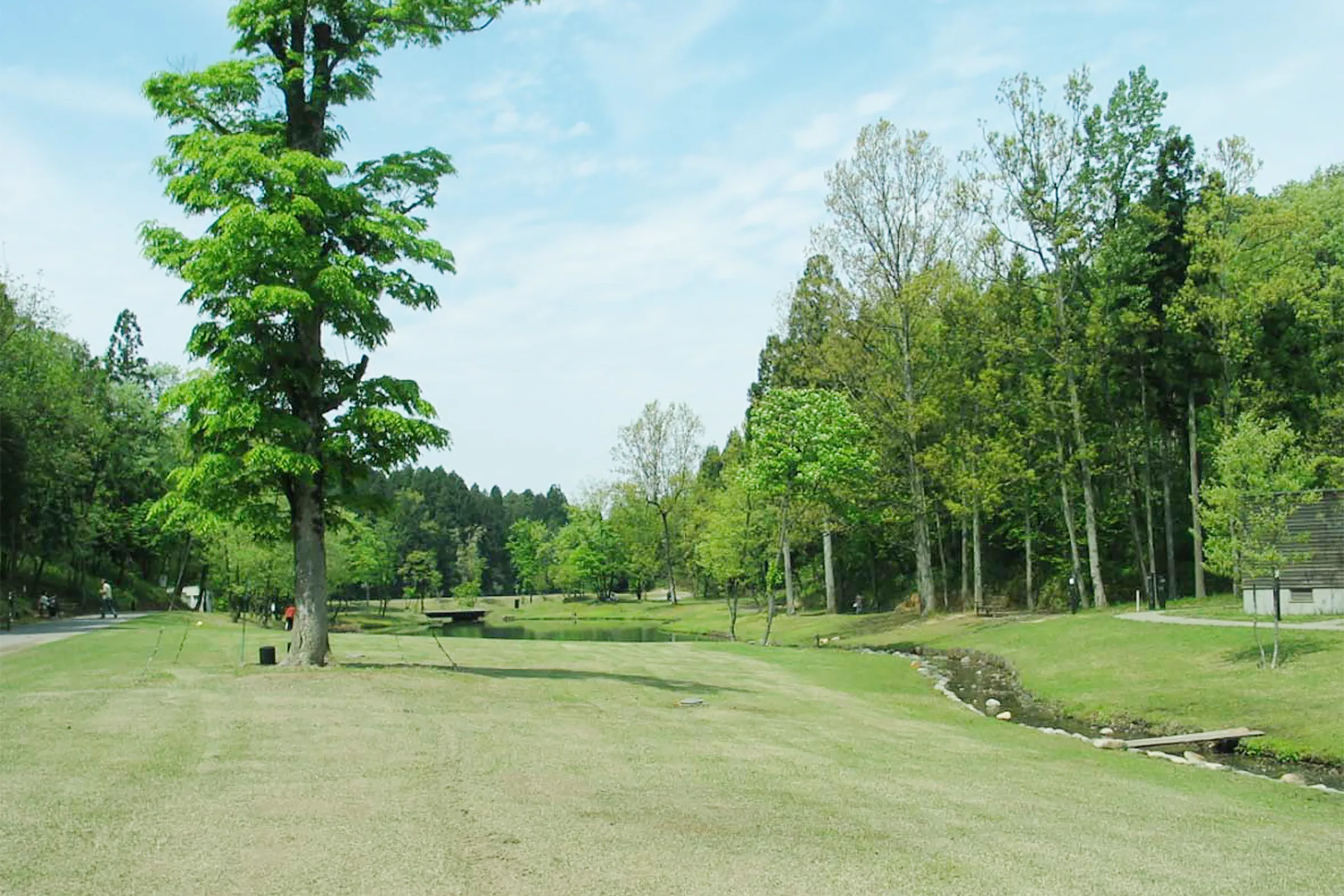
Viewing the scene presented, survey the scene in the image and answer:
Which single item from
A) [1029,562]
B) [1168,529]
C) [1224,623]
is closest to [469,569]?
[1029,562]

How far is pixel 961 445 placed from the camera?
1877 inches

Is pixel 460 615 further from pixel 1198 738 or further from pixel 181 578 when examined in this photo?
pixel 1198 738

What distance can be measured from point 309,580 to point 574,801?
12.5 meters

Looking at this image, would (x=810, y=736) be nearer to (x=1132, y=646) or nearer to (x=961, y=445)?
(x=1132, y=646)

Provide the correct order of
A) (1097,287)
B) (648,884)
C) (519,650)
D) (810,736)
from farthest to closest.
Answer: (1097,287)
(519,650)
(810,736)
(648,884)

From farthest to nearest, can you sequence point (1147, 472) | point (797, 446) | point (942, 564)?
point (942, 564) → point (1147, 472) → point (797, 446)

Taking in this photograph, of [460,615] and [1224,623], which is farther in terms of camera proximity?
[460,615]

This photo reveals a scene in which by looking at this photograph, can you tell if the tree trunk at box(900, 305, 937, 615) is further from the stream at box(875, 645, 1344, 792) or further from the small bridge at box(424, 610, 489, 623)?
the small bridge at box(424, 610, 489, 623)

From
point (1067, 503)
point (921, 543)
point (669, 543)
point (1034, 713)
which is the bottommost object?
point (1034, 713)

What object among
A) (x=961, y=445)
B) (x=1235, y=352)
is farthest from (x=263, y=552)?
(x=1235, y=352)

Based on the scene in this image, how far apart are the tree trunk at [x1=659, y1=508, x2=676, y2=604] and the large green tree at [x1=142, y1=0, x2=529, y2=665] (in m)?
68.4

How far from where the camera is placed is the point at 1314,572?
2975 centimetres

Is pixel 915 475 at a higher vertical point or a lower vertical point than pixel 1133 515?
higher

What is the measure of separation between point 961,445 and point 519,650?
2581cm
